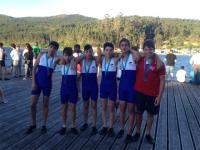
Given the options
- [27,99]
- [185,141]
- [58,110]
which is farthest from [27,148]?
[27,99]

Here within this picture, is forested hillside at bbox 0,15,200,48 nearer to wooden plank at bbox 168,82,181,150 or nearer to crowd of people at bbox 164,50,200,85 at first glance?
crowd of people at bbox 164,50,200,85

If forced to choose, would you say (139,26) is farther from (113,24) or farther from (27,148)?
(27,148)

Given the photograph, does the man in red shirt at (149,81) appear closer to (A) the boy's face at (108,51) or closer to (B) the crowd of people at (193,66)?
(A) the boy's face at (108,51)

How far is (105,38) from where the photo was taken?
63781mm

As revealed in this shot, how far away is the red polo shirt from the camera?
5.39 metres

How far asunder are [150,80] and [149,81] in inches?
0.8

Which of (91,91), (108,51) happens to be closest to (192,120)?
(91,91)

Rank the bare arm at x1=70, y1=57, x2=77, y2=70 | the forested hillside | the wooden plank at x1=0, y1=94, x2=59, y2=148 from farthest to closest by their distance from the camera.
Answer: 1. the forested hillside
2. the bare arm at x1=70, y1=57, x2=77, y2=70
3. the wooden plank at x1=0, y1=94, x2=59, y2=148

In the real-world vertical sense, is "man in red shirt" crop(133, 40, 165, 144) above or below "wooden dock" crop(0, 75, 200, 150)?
above

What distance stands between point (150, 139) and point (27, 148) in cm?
191

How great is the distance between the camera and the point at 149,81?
5406 millimetres

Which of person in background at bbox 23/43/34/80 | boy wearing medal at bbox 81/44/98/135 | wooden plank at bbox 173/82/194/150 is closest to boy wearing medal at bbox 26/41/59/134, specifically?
boy wearing medal at bbox 81/44/98/135

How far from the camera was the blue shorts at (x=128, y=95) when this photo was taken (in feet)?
18.3

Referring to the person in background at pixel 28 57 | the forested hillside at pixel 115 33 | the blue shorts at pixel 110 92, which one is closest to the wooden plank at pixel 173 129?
the blue shorts at pixel 110 92
